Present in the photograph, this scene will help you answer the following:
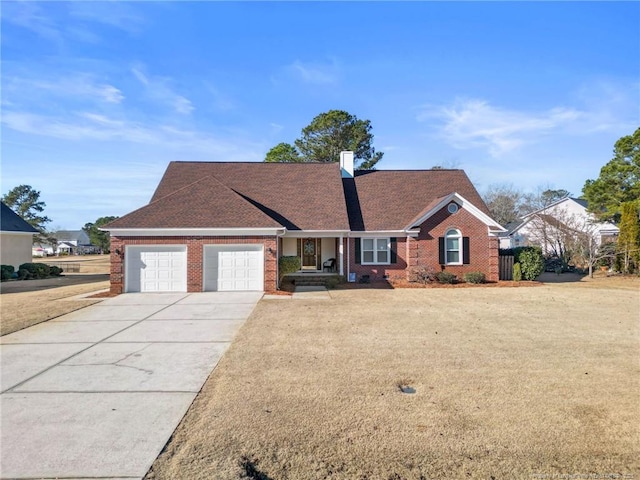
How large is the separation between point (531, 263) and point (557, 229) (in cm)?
946

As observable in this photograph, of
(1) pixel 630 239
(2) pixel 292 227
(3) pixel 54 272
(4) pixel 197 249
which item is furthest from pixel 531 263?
(3) pixel 54 272

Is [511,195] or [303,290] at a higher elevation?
[511,195]

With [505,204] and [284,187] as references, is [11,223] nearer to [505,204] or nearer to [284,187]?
[284,187]

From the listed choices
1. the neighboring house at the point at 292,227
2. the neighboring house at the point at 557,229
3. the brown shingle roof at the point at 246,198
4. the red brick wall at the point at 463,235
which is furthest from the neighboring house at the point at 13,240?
the neighboring house at the point at 557,229

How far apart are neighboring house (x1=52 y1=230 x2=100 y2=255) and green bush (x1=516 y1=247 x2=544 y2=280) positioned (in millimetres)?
82736

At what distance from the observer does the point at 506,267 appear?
19984mm

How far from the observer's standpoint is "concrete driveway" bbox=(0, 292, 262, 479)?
3834 mm

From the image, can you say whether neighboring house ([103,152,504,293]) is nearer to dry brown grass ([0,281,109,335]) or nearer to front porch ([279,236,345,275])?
front porch ([279,236,345,275])

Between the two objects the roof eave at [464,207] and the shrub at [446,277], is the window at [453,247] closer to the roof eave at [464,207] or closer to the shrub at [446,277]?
the shrub at [446,277]

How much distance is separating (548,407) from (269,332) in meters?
5.89

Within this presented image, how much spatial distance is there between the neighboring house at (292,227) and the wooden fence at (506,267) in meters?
0.98

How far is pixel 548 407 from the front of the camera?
4.91 metres

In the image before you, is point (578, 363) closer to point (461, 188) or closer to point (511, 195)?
point (461, 188)

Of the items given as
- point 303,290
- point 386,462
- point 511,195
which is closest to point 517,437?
point 386,462
